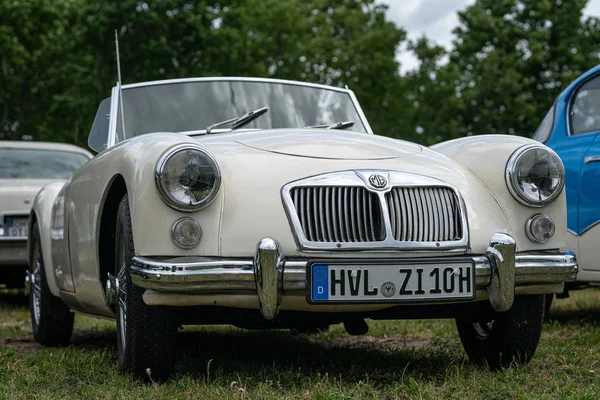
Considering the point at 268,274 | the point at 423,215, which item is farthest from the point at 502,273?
the point at 268,274

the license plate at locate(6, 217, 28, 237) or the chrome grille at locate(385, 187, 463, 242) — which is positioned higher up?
the chrome grille at locate(385, 187, 463, 242)

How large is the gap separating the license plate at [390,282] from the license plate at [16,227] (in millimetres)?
5968

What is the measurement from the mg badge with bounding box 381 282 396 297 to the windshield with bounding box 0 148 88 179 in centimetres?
678

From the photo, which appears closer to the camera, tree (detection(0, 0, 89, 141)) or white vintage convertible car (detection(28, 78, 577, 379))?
white vintage convertible car (detection(28, 78, 577, 379))

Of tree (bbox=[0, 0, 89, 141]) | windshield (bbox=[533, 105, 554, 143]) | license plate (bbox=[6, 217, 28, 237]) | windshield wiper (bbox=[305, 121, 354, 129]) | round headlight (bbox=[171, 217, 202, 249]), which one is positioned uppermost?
tree (bbox=[0, 0, 89, 141])

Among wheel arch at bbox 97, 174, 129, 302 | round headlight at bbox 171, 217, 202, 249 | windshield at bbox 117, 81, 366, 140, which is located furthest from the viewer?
windshield at bbox 117, 81, 366, 140

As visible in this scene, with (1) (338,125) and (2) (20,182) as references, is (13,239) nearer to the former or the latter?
(2) (20,182)

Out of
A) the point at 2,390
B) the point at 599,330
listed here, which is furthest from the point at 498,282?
the point at 599,330

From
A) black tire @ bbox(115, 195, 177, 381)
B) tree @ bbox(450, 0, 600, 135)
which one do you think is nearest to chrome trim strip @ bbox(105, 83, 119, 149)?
black tire @ bbox(115, 195, 177, 381)

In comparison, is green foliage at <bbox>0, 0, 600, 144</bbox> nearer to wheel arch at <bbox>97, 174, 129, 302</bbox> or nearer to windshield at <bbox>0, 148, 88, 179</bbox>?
windshield at <bbox>0, 148, 88, 179</bbox>

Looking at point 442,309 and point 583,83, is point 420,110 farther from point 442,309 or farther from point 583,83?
point 442,309

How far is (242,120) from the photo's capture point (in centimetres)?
517

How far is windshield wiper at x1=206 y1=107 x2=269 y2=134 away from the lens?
5082 millimetres

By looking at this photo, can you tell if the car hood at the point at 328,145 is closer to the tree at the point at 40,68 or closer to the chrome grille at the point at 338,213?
the chrome grille at the point at 338,213
